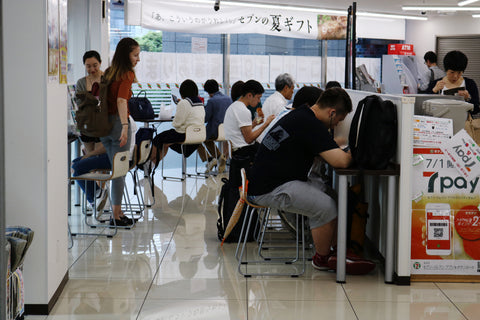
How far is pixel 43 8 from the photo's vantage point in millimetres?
3188

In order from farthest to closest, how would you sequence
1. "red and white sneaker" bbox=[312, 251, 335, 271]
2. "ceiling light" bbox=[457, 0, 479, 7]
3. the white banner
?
1. the white banner
2. "ceiling light" bbox=[457, 0, 479, 7]
3. "red and white sneaker" bbox=[312, 251, 335, 271]

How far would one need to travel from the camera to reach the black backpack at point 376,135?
3.86 m

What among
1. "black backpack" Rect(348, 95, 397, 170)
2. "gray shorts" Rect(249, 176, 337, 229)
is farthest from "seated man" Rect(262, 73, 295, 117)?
"black backpack" Rect(348, 95, 397, 170)

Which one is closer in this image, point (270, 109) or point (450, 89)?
point (450, 89)

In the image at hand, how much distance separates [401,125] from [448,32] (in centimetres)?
866

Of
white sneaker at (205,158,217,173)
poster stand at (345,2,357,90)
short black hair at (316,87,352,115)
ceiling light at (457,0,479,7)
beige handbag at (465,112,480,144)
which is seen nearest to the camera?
short black hair at (316,87,352,115)

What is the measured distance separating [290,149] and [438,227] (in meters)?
1.01

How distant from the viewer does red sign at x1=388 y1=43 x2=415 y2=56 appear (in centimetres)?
1128

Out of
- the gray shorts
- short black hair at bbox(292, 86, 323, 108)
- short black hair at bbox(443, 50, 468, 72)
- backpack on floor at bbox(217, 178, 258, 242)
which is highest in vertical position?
short black hair at bbox(443, 50, 468, 72)

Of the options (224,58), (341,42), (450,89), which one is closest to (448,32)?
(341,42)

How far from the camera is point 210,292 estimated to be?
3.80m

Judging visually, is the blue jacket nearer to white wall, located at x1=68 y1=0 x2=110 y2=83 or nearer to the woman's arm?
white wall, located at x1=68 y1=0 x2=110 y2=83

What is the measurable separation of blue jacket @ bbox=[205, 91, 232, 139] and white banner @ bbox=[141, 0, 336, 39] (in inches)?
73.8

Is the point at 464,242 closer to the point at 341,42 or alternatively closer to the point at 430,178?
the point at 430,178
